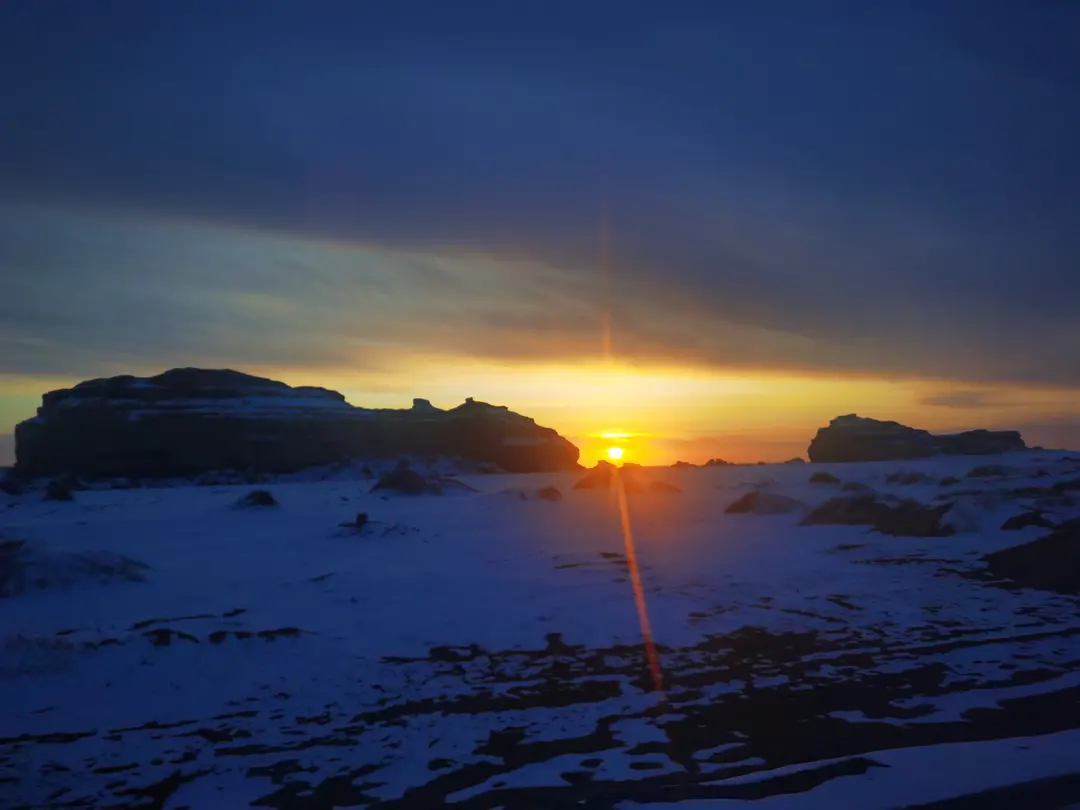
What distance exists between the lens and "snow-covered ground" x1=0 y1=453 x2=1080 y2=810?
201 inches

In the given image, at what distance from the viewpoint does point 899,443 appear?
5834cm

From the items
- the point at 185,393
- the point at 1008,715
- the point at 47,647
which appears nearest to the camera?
the point at 1008,715

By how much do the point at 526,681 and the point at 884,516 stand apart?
42.4 feet

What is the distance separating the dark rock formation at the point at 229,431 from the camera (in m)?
46.6

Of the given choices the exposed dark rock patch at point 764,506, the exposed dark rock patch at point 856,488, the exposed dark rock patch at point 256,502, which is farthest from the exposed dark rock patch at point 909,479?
the exposed dark rock patch at point 256,502

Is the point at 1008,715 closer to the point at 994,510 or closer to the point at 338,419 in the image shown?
the point at 994,510

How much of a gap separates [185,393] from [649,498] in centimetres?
3593

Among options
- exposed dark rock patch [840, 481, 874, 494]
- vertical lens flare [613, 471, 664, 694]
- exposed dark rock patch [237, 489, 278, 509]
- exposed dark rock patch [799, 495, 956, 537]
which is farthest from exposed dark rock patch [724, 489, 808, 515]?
exposed dark rock patch [237, 489, 278, 509]

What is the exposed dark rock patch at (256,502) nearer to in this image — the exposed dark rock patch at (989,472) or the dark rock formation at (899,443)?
the exposed dark rock patch at (989,472)

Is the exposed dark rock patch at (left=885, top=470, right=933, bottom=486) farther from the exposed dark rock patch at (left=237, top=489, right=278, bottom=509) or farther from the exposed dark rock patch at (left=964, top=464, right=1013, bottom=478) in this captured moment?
the exposed dark rock patch at (left=237, top=489, right=278, bottom=509)

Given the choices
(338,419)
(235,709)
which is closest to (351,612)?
(235,709)

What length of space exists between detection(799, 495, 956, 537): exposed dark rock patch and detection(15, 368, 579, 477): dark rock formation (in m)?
35.9

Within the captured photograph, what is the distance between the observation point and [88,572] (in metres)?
10.6

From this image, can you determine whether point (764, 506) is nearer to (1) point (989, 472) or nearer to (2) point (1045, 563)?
(2) point (1045, 563)
